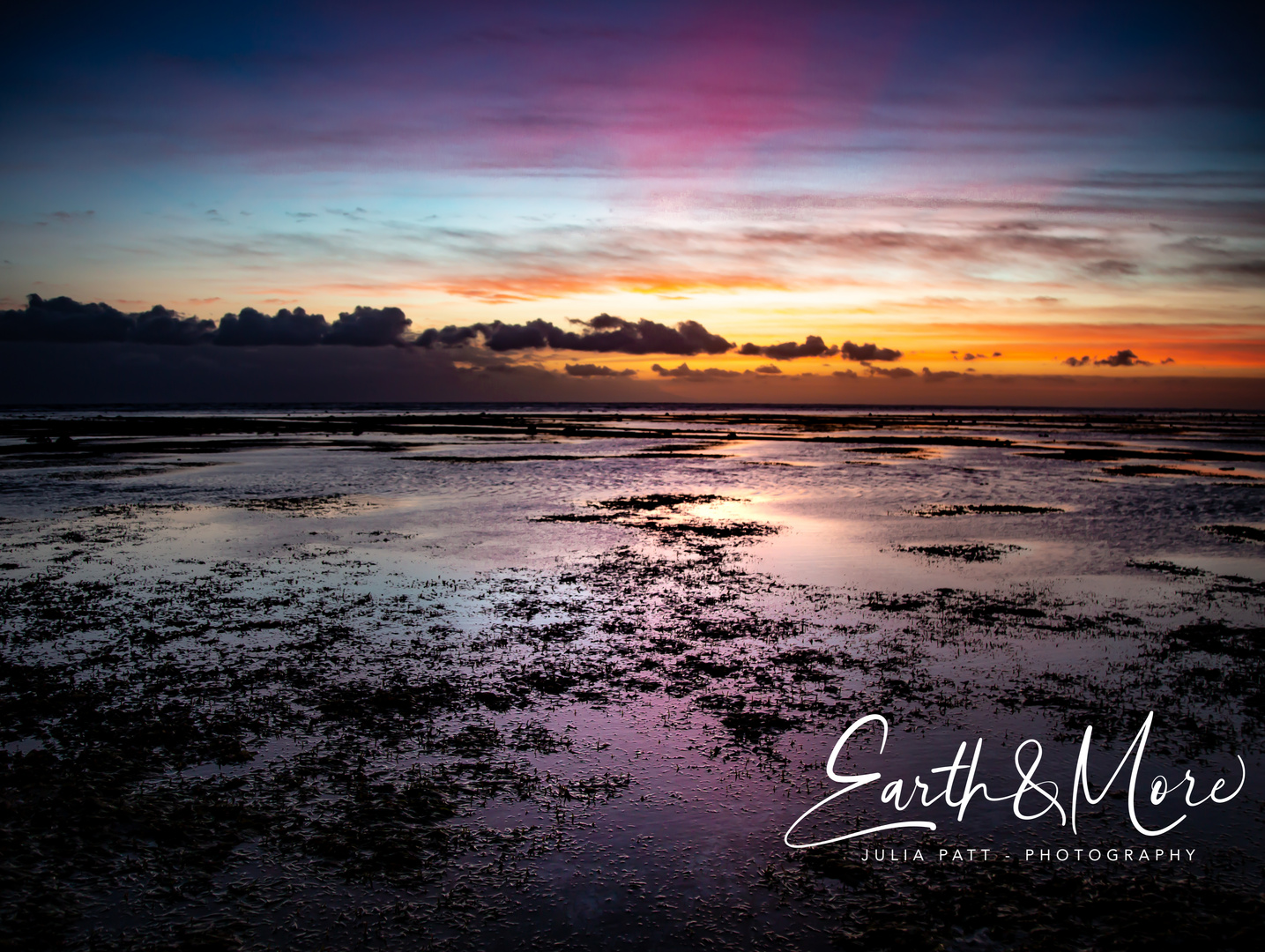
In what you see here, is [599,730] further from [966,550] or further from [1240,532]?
[1240,532]

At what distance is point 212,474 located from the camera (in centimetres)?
4619

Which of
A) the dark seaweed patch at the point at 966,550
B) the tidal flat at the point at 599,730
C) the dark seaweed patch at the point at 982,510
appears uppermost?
the dark seaweed patch at the point at 982,510

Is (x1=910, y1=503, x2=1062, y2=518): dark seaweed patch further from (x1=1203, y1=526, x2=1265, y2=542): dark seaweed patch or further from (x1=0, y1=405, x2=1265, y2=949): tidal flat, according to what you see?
(x1=1203, y1=526, x2=1265, y2=542): dark seaweed patch

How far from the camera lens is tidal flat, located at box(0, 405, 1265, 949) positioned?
296 inches

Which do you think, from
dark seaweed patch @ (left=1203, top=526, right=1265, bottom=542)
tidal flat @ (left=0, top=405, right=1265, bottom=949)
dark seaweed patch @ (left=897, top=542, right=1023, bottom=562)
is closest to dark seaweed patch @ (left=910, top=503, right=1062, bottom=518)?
tidal flat @ (left=0, top=405, right=1265, bottom=949)

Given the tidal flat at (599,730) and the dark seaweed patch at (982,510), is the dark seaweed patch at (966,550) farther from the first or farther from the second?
the dark seaweed patch at (982,510)

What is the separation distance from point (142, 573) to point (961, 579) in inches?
895

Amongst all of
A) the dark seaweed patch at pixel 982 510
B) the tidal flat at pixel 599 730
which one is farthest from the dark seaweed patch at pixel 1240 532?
the dark seaweed patch at pixel 982 510

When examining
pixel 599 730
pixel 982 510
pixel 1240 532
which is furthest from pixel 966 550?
pixel 599 730

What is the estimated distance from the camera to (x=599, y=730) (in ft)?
37.2

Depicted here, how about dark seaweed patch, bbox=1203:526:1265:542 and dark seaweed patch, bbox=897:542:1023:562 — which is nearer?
dark seaweed patch, bbox=897:542:1023:562

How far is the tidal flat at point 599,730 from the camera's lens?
7.52 m

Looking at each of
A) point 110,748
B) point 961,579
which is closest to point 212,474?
point 110,748

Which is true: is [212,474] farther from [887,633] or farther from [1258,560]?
[1258,560]
